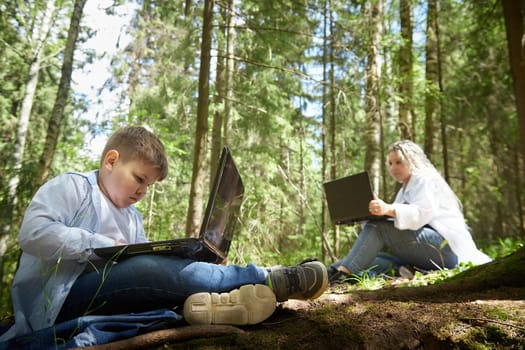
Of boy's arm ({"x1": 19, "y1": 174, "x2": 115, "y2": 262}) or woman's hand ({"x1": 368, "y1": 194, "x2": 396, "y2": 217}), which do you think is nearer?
boy's arm ({"x1": 19, "y1": 174, "x2": 115, "y2": 262})

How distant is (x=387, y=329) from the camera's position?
167 cm

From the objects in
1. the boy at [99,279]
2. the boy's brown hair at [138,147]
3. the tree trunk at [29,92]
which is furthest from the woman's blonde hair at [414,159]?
the tree trunk at [29,92]

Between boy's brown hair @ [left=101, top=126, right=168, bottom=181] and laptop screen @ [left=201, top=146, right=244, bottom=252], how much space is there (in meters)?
0.47

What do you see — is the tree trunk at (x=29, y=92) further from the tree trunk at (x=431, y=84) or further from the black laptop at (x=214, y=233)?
the tree trunk at (x=431, y=84)

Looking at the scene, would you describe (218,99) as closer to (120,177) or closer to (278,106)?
(278,106)

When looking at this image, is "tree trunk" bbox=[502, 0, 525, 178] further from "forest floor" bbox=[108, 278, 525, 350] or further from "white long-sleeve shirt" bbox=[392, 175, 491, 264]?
"forest floor" bbox=[108, 278, 525, 350]

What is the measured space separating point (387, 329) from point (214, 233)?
42.1 inches

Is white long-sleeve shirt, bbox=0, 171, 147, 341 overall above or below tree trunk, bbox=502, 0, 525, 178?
below

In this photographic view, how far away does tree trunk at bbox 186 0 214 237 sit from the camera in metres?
5.18

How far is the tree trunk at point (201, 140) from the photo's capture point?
518 centimetres

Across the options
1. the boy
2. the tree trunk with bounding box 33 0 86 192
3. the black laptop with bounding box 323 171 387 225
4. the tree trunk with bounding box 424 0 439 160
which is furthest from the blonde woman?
the tree trunk with bounding box 33 0 86 192

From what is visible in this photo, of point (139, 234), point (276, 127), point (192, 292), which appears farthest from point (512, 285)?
point (276, 127)

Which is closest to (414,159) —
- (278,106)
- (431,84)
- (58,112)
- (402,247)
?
(402,247)

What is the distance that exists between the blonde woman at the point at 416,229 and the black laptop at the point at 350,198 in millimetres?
129
